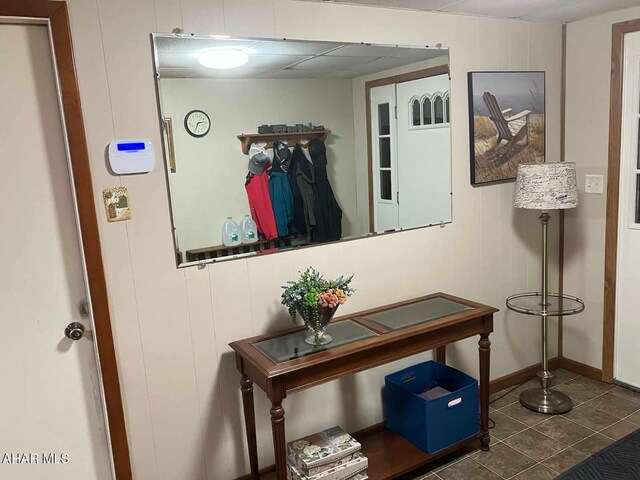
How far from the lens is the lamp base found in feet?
9.58

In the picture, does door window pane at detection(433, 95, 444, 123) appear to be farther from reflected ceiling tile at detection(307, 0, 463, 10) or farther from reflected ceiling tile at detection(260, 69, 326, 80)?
reflected ceiling tile at detection(260, 69, 326, 80)

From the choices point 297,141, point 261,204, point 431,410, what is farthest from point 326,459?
point 297,141

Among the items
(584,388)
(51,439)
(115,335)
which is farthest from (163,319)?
(584,388)

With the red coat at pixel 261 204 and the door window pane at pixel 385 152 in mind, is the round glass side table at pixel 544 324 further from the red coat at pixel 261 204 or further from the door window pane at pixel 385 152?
the red coat at pixel 261 204

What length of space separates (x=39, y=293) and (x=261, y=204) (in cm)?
94

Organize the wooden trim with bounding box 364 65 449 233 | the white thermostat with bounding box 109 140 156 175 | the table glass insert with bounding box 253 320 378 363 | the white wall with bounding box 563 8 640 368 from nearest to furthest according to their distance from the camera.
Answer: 1. the white thermostat with bounding box 109 140 156 175
2. the table glass insert with bounding box 253 320 378 363
3. the wooden trim with bounding box 364 65 449 233
4. the white wall with bounding box 563 8 640 368

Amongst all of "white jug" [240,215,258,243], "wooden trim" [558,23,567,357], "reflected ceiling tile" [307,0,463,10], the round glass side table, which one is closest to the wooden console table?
"white jug" [240,215,258,243]

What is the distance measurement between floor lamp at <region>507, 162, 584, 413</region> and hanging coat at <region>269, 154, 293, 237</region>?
1288mm

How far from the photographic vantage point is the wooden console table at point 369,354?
1984mm

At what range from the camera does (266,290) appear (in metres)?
2.33

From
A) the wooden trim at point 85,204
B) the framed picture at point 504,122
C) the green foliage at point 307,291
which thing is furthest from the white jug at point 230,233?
the framed picture at point 504,122

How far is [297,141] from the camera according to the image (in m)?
2.38

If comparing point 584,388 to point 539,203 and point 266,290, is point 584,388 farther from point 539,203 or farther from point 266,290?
point 266,290

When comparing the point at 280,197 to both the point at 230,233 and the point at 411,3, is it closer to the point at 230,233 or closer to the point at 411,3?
the point at 230,233
